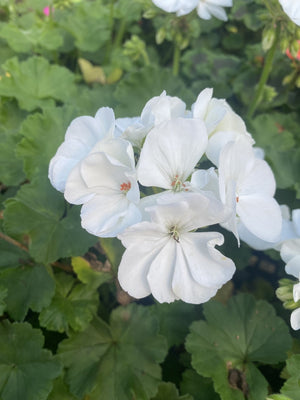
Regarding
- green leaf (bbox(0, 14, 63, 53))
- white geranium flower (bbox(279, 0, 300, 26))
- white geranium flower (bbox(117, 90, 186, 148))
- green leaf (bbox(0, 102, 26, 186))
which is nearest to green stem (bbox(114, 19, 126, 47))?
green leaf (bbox(0, 14, 63, 53))

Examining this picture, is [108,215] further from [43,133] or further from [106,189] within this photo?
[43,133]

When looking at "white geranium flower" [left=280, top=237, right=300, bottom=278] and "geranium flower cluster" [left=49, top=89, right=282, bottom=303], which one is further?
"white geranium flower" [left=280, top=237, right=300, bottom=278]

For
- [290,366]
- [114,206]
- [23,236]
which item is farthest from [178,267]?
[23,236]

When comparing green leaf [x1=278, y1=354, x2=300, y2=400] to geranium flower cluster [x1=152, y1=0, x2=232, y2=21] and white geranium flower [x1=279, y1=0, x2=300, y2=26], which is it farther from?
geranium flower cluster [x1=152, y1=0, x2=232, y2=21]

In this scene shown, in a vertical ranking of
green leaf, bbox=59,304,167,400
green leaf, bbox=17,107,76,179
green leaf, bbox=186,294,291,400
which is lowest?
green leaf, bbox=59,304,167,400

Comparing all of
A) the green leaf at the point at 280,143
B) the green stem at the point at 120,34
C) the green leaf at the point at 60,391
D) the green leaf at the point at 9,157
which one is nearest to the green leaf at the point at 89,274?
the green leaf at the point at 60,391

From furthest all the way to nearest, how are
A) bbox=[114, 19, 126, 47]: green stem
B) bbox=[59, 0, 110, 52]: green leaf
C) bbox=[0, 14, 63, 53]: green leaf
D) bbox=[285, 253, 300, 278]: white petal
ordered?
bbox=[114, 19, 126, 47]: green stem, bbox=[59, 0, 110, 52]: green leaf, bbox=[0, 14, 63, 53]: green leaf, bbox=[285, 253, 300, 278]: white petal

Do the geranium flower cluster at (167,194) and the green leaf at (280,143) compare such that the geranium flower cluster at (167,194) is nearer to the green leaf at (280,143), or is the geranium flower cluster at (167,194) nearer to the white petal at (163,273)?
the white petal at (163,273)
